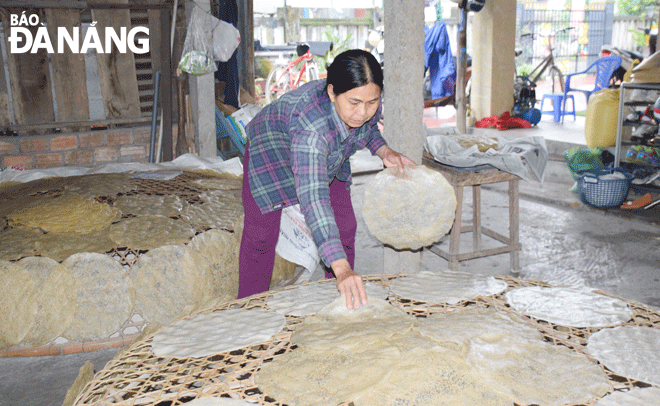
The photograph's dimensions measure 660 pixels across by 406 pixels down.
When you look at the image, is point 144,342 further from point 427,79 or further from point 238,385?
point 427,79

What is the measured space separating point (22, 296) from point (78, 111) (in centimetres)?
216

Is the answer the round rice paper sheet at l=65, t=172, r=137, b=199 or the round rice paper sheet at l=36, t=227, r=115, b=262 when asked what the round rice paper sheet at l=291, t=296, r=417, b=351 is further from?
the round rice paper sheet at l=65, t=172, r=137, b=199

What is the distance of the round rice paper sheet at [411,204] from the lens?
2.07 metres

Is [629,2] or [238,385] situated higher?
[629,2]

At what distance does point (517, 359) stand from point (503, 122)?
234 inches

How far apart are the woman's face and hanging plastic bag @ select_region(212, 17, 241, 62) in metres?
2.85

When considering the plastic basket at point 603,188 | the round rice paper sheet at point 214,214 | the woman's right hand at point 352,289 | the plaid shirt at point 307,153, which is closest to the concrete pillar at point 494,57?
the plastic basket at point 603,188

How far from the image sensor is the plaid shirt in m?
1.60

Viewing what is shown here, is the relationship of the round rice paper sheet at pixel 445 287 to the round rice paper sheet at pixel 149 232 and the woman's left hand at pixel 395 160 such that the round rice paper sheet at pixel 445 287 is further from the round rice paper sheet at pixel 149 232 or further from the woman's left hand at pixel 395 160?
the round rice paper sheet at pixel 149 232

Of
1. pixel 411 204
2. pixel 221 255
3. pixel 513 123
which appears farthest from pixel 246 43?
pixel 411 204

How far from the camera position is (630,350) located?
1.35m

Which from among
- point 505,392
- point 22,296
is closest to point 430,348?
point 505,392

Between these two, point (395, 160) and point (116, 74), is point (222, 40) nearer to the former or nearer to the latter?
point (116, 74)

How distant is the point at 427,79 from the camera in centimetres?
847
